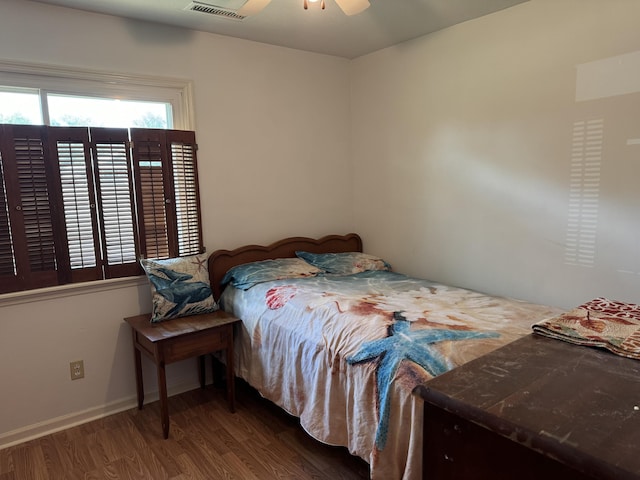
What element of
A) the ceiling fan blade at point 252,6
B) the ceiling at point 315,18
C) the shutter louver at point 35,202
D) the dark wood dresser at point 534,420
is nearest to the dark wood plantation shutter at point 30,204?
the shutter louver at point 35,202

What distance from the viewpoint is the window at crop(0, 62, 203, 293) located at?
243cm

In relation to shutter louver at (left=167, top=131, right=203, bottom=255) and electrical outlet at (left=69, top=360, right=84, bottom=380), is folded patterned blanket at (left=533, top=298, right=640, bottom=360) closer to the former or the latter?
shutter louver at (left=167, top=131, right=203, bottom=255)

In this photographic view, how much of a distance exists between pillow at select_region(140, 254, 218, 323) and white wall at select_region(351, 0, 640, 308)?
1606 millimetres

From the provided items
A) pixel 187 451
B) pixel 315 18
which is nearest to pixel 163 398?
pixel 187 451

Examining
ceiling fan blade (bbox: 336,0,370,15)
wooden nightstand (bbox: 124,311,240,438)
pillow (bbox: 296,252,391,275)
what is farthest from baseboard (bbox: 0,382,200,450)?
ceiling fan blade (bbox: 336,0,370,15)

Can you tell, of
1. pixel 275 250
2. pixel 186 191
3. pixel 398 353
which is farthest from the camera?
pixel 275 250

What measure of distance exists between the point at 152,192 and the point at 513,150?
237 centimetres

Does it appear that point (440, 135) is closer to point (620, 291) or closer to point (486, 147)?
point (486, 147)

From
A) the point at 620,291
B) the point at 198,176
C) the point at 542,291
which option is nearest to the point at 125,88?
the point at 198,176

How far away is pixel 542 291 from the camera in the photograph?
270 cm

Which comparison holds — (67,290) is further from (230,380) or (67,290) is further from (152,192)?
(230,380)

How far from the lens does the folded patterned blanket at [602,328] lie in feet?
4.79

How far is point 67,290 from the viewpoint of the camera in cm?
262

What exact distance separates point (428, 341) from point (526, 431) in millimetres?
937
